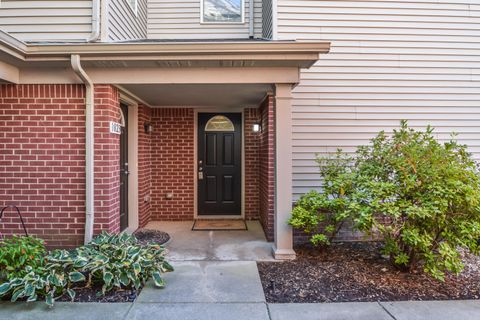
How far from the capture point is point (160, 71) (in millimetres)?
3859

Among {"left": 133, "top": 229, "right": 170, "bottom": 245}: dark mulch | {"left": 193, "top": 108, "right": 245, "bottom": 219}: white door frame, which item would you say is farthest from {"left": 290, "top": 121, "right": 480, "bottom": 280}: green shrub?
{"left": 193, "top": 108, "right": 245, "bottom": 219}: white door frame

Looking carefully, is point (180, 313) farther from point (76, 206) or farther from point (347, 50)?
point (347, 50)

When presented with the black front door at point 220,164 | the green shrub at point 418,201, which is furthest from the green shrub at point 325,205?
the black front door at point 220,164

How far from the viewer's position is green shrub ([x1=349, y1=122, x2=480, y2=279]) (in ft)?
10.1

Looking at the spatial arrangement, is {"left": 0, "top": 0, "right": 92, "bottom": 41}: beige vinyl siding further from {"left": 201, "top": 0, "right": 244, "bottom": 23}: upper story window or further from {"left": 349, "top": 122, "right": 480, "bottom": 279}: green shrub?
{"left": 349, "top": 122, "right": 480, "bottom": 279}: green shrub

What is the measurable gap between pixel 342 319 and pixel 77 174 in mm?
3379

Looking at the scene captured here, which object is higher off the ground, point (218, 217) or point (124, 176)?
point (124, 176)

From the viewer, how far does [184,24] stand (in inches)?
249

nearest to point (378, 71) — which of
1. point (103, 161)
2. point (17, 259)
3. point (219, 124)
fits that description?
point (219, 124)

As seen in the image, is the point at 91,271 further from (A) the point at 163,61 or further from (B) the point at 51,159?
(A) the point at 163,61

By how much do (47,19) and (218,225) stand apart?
13.1 ft

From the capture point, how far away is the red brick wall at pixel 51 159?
3852 millimetres

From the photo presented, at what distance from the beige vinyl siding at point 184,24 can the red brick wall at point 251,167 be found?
1.75 metres

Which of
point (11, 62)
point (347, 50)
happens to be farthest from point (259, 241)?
point (11, 62)
